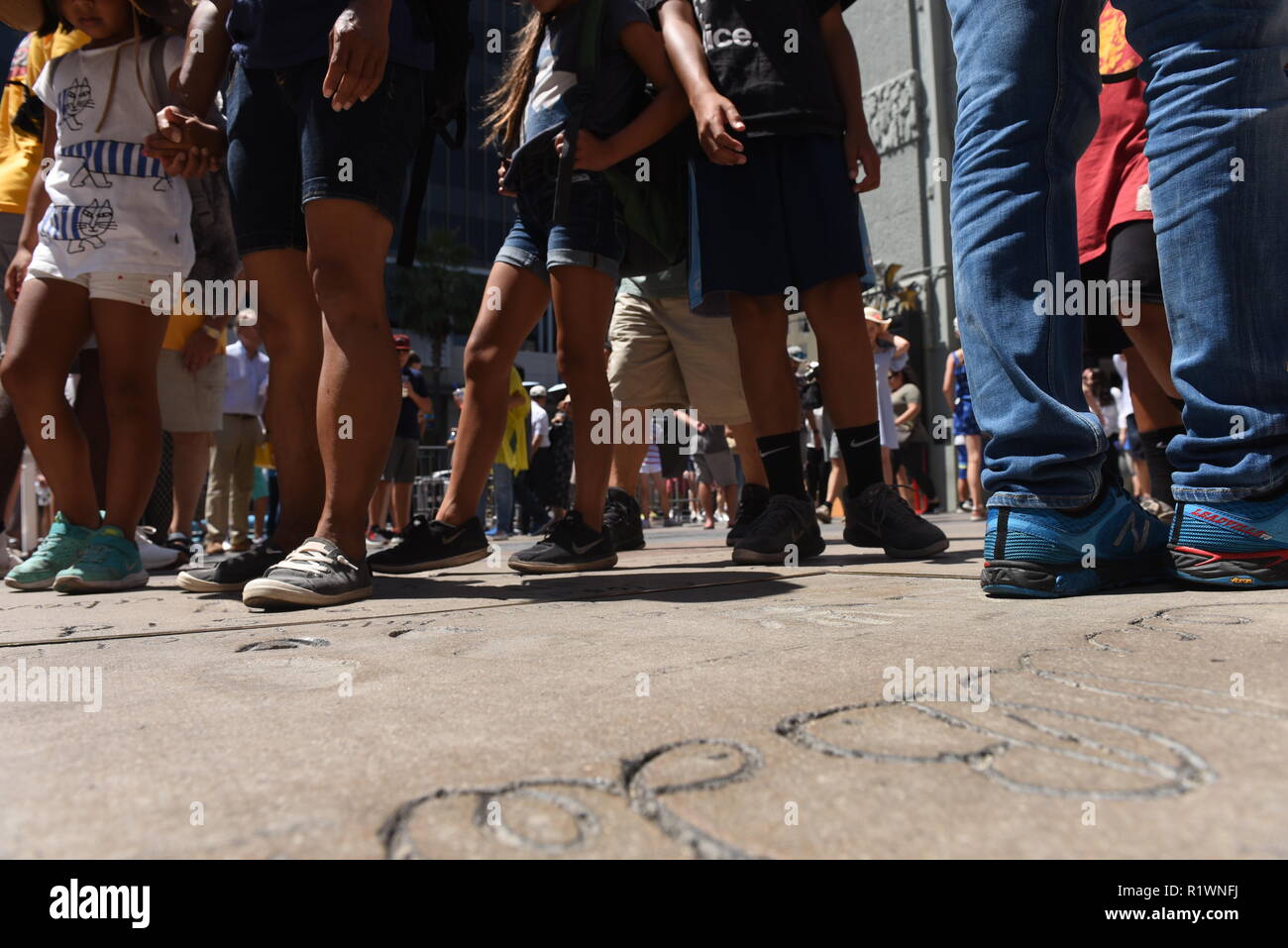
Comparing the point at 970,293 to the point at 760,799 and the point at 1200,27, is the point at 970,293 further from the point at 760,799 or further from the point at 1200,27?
the point at 760,799

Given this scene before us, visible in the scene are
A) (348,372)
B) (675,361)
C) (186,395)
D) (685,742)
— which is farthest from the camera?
(186,395)

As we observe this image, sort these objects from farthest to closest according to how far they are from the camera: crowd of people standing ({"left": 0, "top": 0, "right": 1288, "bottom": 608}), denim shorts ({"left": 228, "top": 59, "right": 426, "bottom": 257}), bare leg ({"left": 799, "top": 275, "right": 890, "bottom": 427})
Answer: bare leg ({"left": 799, "top": 275, "right": 890, "bottom": 427})
denim shorts ({"left": 228, "top": 59, "right": 426, "bottom": 257})
crowd of people standing ({"left": 0, "top": 0, "right": 1288, "bottom": 608})

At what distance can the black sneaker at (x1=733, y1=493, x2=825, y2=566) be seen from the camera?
8.48 feet

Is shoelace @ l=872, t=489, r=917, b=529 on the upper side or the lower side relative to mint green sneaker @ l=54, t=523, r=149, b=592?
upper

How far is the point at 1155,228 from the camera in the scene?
65.1 inches

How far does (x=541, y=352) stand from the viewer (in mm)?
35719

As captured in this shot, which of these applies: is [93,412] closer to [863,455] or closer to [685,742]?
[863,455]

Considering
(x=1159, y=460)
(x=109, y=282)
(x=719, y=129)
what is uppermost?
(x=719, y=129)

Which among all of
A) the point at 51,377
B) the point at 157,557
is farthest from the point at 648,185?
the point at 157,557

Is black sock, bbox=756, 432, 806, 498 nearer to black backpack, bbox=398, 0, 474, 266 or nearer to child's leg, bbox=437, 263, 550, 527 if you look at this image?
child's leg, bbox=437, 263, 550, 527

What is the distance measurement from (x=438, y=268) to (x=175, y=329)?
2622cm

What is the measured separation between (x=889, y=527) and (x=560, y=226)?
1.27 meters

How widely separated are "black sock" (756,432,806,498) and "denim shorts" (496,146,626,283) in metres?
0.69

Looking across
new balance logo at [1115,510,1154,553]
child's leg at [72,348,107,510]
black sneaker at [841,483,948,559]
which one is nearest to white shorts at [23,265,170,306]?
child's leg at [72,348,107,510]
